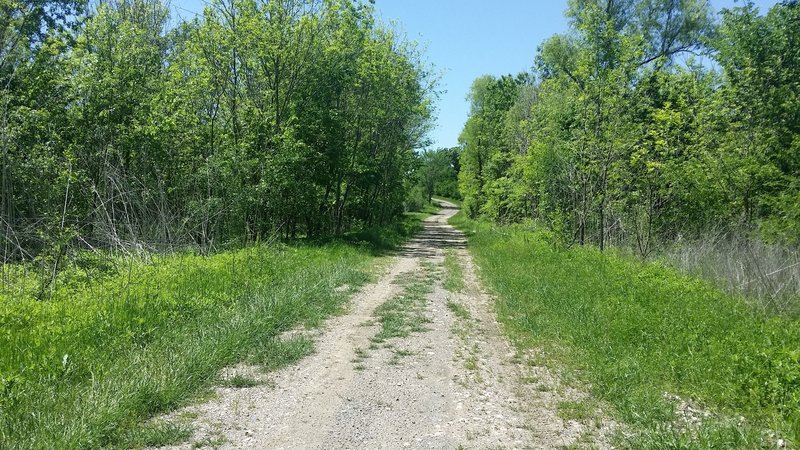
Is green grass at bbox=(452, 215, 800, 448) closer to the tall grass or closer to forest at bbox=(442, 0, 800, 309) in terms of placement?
the tall grass

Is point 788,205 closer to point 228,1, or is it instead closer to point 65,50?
point 228,1

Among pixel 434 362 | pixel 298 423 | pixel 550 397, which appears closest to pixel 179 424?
pixel 298 423

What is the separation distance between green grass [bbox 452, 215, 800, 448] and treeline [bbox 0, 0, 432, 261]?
7749 millimetres

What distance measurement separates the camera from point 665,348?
21.7ft

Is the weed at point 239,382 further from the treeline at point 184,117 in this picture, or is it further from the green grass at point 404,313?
the treeline at point 184,117

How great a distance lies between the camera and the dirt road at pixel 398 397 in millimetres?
4656

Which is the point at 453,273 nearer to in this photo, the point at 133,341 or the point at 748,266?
the point at 748,266

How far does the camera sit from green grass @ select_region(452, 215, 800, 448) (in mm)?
4746

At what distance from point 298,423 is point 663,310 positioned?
19.3ft

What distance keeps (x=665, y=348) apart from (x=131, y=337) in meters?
6.40

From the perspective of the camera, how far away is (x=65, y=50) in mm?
15539

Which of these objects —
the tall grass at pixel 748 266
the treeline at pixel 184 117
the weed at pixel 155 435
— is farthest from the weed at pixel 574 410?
the treeline at pixel 184 117

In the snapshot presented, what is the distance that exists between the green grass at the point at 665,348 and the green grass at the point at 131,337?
3.52 meters

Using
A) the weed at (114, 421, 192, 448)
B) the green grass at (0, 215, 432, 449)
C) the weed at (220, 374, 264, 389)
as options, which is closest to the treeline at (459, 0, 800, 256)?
the green grass at (0, 215, 432, 449)
